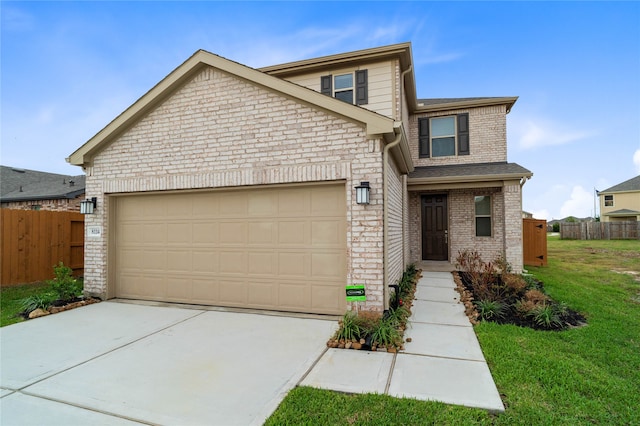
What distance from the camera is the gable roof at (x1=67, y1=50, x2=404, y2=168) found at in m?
5.14

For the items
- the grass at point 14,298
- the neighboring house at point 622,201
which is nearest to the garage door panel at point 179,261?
the grass at point 14,298

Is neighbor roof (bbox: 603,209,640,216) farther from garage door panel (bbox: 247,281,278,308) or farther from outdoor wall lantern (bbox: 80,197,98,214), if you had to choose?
outdoor wall lantern (bbox: 80,197,98,214)

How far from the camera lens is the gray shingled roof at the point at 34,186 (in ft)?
44.8

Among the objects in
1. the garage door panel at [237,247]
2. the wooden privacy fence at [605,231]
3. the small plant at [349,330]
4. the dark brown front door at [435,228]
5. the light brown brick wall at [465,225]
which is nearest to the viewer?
the small plant at [349,330]

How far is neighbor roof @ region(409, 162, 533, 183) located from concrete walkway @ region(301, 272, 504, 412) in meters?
5.96

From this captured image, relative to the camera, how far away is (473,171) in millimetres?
10312

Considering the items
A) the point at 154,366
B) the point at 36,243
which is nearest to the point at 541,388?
the point at 154,366

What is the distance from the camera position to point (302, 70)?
9.79 metres

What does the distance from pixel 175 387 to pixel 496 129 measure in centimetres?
1226

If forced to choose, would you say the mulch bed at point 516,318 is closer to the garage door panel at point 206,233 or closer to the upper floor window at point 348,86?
the garage door panel at point 206,233

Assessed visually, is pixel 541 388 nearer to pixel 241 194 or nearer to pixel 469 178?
pixel 241 194

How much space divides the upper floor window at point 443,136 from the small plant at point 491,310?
23.2ft

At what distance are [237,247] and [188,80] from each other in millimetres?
3718

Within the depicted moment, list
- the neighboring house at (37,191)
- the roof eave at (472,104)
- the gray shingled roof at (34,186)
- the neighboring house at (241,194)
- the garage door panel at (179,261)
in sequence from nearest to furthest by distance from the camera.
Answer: the neighboring house at (241,194), the garage door panel at (179,261), the roof eave at (472,104), the neighboring house at (37,191), the gray shingled roof at (34,186)
